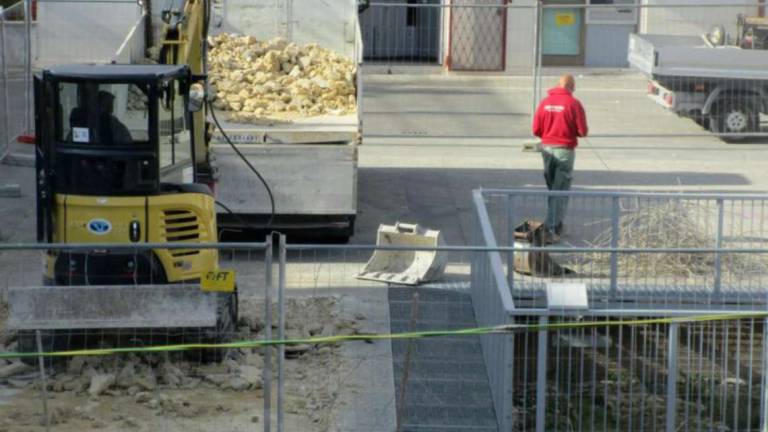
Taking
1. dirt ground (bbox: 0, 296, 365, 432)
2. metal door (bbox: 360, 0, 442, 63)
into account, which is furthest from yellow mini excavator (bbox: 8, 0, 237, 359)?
metal door (bbox: 360, 0, 442, 63)

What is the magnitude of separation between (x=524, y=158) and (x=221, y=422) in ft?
35.9

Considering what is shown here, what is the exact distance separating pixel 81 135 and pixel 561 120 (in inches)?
243

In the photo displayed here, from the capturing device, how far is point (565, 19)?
27.0m

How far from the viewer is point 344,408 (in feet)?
30.6

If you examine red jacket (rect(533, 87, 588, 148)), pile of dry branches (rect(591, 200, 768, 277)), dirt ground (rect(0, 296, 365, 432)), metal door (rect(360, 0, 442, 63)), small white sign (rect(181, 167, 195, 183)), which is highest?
metal door (rect(360, 0, 442, 63))

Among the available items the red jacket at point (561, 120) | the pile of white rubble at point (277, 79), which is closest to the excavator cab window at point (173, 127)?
the pile of white rubble at point (277, 79)

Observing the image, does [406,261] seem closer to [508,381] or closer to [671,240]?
[671,240]

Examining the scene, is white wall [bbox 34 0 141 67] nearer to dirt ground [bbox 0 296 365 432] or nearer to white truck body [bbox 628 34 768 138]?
white truck body [bbox 628 34 768 138]

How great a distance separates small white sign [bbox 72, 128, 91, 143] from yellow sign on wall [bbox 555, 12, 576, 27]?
60.0 ft

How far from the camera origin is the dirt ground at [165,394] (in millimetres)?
9023

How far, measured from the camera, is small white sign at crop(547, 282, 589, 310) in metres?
8.48

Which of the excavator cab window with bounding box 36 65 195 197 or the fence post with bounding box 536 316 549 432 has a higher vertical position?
the excavator cab window with bounding box 36 65 195 197

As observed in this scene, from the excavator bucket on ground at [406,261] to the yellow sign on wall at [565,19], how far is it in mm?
14338

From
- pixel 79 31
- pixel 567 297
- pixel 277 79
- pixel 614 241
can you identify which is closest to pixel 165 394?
pixel 567 297
